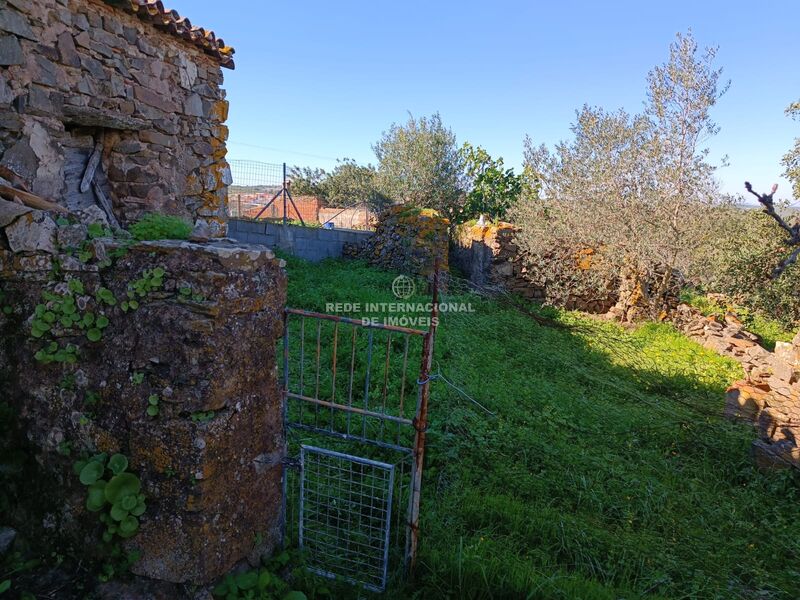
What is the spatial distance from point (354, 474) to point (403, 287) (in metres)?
6.40

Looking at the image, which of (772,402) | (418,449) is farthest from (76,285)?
(772,402)

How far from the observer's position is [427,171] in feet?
58.9

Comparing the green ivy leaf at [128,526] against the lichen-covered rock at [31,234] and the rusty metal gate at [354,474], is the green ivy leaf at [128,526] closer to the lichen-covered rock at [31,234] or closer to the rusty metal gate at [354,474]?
the rusty metal gate at [354,474]

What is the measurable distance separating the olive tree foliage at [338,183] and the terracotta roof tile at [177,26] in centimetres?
1483

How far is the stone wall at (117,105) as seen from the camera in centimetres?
391

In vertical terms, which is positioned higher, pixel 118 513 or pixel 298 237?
pixel 298 237

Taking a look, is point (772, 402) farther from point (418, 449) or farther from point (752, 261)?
point (418, 449)

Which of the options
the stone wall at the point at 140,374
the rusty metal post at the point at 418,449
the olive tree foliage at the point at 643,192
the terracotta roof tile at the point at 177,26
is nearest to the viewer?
the stone wall at the point at 140,374

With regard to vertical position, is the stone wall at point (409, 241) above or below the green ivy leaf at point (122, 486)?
above

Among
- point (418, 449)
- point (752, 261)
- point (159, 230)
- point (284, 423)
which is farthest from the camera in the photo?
point (752, 261)

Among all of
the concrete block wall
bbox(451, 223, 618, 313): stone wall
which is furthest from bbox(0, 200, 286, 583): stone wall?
bbox(451, 223, 618, 313): stone wall

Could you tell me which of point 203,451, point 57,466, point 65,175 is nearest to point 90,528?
point 57,466

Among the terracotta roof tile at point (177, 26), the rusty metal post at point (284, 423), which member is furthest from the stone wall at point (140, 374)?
the terracotta roof tile at point (177, 26)

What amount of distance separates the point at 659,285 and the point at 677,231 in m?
1.42
